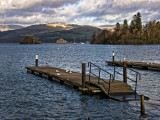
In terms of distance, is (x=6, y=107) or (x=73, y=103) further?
(x=73, y=103)

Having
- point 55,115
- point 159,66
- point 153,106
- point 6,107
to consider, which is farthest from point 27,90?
point 159,66

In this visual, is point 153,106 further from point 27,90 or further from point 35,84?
point 35,84

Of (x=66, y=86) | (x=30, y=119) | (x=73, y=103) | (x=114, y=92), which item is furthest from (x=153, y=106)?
(x=66, y=86)

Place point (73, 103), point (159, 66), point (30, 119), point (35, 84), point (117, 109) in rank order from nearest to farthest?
point (30, 119)
point (117, 109)
point (73, 103)
point (35, 84)
point (159, 66)

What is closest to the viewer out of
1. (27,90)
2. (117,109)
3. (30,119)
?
(30,119)

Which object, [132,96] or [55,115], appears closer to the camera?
[55,115]

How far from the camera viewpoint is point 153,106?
68.9 ft

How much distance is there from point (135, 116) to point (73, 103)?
611 cm

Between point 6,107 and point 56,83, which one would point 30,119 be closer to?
point 6,107

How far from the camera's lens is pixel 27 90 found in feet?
94.8

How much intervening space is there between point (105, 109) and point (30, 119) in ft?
19.6

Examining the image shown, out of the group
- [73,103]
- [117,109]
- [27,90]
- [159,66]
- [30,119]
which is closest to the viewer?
[30,119]

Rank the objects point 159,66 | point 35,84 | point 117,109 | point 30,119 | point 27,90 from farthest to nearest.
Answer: point 159,66 → point 35,84 → point 27,90 → point 117,109 → point 30,119

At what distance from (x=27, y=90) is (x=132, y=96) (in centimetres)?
1220
